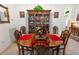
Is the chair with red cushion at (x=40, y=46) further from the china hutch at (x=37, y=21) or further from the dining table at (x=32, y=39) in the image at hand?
the china hutch at (x=37, y=21)

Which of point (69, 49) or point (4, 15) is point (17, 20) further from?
point (69, 49)

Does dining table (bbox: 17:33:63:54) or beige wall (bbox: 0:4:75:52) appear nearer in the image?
beige wall (bbox: 0:4:75:52)

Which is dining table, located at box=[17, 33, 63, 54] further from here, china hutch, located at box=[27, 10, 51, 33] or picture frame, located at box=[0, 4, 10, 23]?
picture frame, located at box=[0, 4, 10, 23]

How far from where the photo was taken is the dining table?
4.71 ft

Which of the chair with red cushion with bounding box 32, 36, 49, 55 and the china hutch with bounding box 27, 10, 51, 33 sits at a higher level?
the china hutch with bounding box 27, 10, 51, 33

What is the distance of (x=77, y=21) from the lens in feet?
4.31

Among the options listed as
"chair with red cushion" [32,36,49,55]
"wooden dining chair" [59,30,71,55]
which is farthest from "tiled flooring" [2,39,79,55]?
"chair with red cushion" [32,36,49,55]

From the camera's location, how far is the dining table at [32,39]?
1435mm

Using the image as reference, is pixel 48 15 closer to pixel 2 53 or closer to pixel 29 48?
pixel 29 48

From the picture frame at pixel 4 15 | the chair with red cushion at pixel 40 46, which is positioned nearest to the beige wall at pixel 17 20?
the picture frame at pixel 4 15

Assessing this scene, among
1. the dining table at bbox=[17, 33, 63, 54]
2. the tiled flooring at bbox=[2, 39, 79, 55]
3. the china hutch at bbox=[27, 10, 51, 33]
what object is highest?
the china hutch at bbox=[27, 10, 51, 33]
